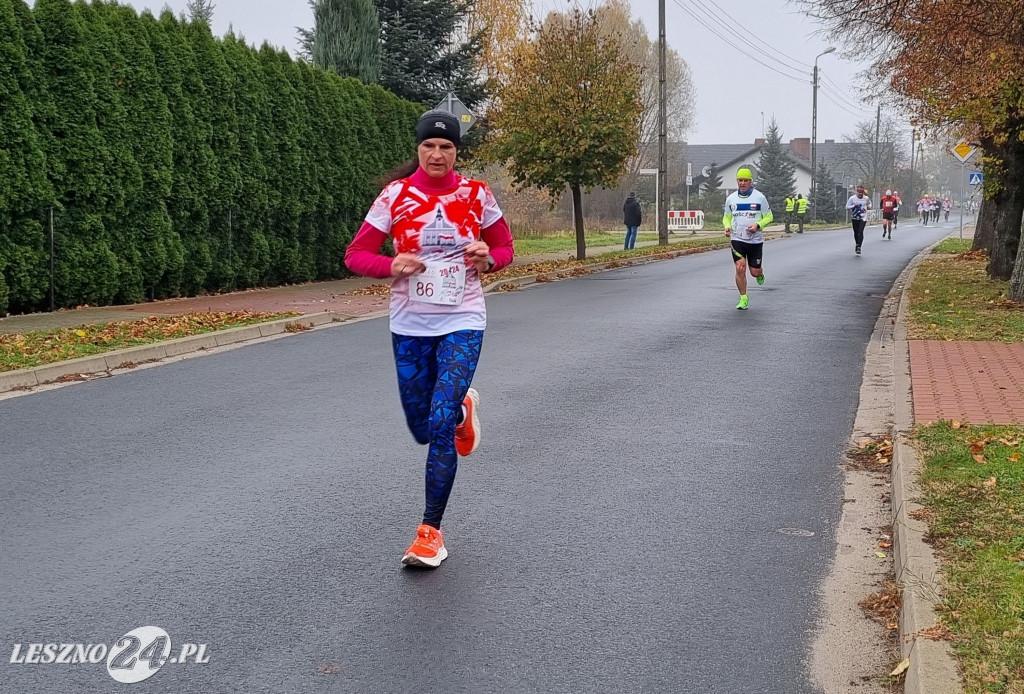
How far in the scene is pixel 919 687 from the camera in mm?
3479

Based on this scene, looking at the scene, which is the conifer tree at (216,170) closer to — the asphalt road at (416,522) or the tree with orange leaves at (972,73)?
the asphalt road at (416,522)

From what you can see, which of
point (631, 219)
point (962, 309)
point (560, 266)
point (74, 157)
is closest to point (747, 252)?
point (962, 309)

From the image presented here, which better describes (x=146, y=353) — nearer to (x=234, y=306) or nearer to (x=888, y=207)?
(x=234, y=306)

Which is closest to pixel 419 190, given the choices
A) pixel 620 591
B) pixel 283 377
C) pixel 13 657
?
pixel 620 591

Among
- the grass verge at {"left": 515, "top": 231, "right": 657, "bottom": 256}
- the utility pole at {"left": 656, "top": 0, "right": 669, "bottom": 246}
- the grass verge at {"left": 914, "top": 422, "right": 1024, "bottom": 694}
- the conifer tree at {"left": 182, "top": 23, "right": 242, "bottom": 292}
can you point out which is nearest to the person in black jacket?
the utility pole at {"left": 656, "top": 0, "right": 669, "bottom": 246}

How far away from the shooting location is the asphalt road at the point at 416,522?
3.96 meters

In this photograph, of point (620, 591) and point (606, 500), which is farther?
point (606, 500)

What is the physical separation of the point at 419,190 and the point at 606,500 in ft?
6.67

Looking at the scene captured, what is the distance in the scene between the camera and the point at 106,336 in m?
12.1

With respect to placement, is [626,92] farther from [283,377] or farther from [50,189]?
[283,377]

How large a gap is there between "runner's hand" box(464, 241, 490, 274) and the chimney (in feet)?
396

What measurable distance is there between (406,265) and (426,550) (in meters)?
1.23

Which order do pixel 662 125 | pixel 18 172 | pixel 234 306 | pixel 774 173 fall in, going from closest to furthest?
pixel 18 172
pixel 234 306
pixel 662 125
pixel 774 173

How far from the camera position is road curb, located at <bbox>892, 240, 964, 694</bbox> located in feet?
11.6
